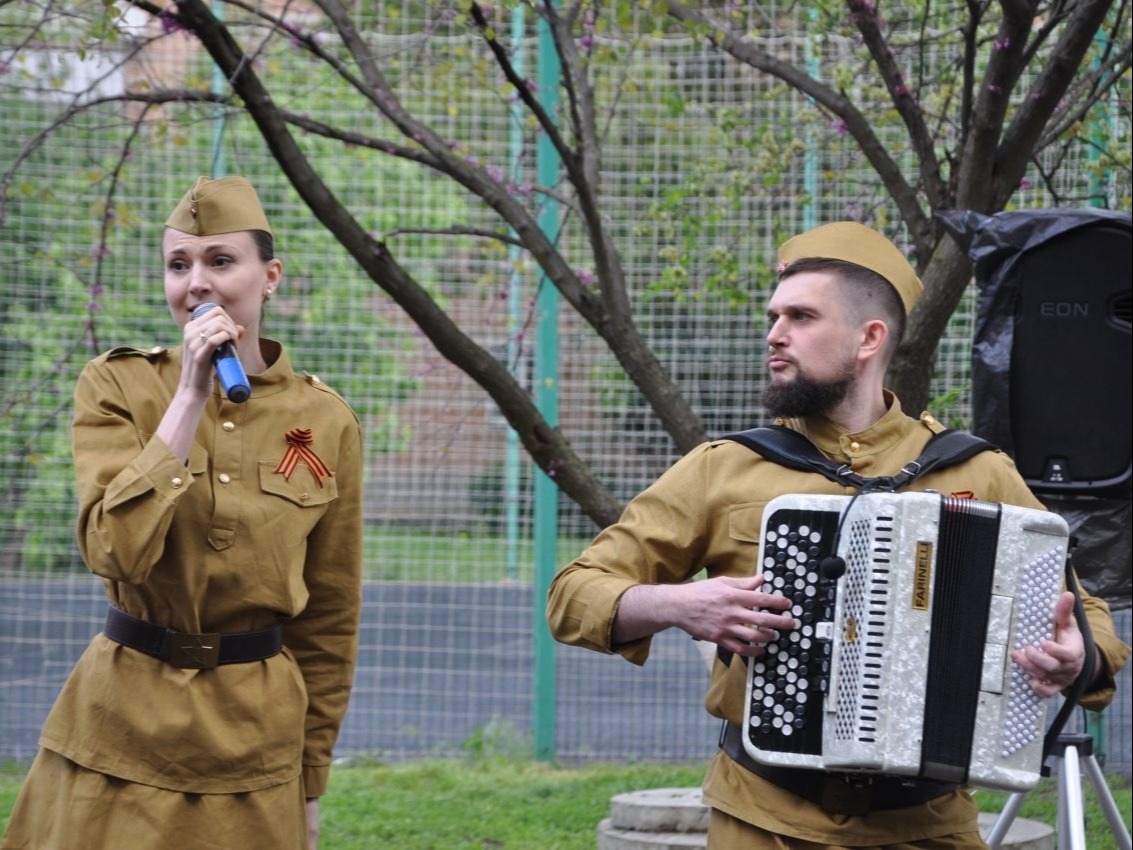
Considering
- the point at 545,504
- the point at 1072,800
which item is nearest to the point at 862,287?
the point at 1072,800

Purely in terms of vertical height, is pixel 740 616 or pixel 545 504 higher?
pixel 740 616

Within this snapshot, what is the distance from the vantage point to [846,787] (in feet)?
9.52

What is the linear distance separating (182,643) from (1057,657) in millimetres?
1645

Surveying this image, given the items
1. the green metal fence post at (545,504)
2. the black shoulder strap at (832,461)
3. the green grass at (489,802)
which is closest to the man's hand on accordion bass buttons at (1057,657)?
the black shoulder strap at (832,461)

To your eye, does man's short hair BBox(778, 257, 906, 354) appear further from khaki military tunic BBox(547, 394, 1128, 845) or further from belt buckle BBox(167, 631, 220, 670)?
belt buckle BBox(167, 631, 220, 670)

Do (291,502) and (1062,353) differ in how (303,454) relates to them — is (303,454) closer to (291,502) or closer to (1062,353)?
(291,502)

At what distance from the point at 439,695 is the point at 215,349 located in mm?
5367

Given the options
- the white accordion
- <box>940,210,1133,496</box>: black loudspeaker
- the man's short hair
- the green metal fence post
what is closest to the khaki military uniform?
the white accordion

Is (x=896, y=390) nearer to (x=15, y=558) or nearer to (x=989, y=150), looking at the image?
(x=989, y=150)

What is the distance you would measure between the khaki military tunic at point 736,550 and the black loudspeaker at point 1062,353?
1512mm

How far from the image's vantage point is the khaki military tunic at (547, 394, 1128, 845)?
2.97 m

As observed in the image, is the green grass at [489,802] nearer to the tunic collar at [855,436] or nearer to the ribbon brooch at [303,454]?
the ribbon brooch at [303,454]

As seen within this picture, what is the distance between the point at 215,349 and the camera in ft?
9.80

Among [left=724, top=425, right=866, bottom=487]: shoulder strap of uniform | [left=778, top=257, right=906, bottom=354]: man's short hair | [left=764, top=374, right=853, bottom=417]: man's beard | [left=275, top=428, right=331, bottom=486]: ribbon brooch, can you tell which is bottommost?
[left=275, top=428, right=331, bottom=486]: ribbon brooch
